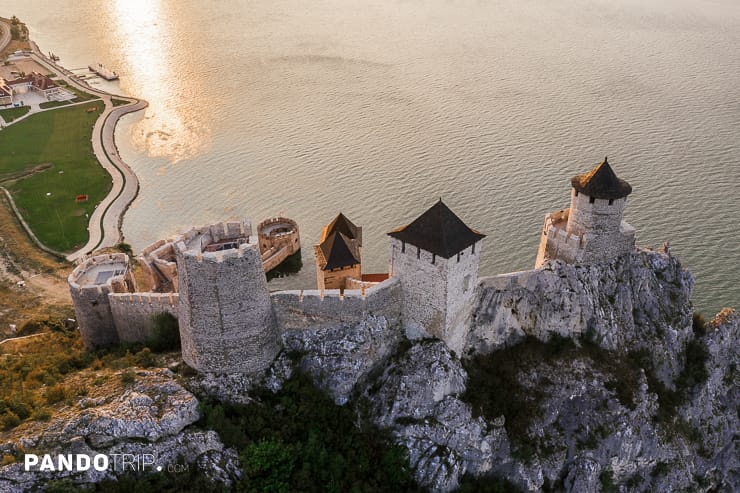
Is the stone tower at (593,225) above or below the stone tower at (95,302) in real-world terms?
above

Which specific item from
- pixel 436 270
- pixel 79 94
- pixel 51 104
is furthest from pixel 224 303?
pixel 79 94

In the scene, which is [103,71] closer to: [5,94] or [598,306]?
[5,94]

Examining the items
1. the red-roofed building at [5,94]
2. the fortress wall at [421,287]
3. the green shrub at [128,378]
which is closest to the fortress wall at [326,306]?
the fortress wall at [421,287]

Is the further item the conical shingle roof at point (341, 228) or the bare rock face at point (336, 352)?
the conical shingle roof at point (341, 228)

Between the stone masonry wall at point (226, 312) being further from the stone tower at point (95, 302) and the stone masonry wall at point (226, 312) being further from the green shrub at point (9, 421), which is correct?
the green shrub at point (9, 421)

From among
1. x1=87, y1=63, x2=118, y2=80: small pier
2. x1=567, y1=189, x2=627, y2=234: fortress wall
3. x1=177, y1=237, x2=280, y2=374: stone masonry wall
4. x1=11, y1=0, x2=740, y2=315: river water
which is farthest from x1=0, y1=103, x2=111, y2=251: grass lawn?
x1=567, y1=189, x2=627, y2=234: fortress wall

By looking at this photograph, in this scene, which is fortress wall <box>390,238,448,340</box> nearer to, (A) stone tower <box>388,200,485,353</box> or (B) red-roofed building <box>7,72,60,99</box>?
(A) stone tower <box>388,200,485,353</box>
